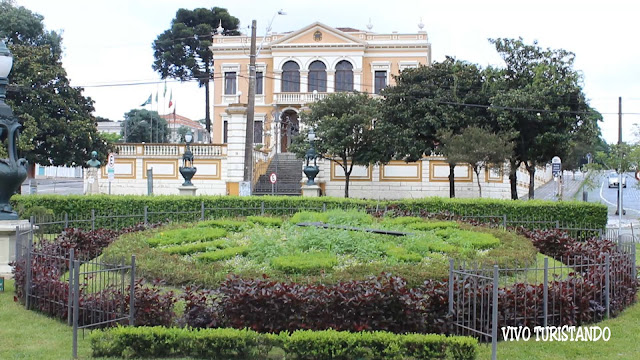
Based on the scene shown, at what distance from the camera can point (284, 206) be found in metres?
21.3

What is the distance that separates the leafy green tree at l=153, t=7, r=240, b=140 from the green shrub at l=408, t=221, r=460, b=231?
46238 mm

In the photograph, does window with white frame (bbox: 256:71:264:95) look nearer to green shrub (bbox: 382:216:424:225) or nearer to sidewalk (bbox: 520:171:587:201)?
sidewalk (bbox: 520:171:587:201)

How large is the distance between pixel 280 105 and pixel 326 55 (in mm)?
5383

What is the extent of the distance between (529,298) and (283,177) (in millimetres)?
30685

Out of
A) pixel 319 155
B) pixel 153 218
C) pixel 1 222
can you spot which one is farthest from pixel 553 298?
pixel 319 155

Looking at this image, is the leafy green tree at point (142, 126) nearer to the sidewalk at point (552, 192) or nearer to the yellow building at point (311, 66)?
the yellow building at point (311, 66)

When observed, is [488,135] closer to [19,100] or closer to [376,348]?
[376,348]

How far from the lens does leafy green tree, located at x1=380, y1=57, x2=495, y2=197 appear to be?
1282 inches

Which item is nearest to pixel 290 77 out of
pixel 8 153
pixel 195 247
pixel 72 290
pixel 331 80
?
pixel 331 80

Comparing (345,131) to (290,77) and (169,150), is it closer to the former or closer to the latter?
(169,150)

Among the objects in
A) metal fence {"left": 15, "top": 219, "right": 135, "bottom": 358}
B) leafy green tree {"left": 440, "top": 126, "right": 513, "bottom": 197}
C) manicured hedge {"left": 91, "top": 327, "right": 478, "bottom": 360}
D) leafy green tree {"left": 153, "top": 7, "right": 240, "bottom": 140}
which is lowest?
manicured hedge {"left": 91, "top": 327, "right": 478, "bottom": 360}

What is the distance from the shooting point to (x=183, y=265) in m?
11.9

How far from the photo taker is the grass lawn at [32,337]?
8.30 meters

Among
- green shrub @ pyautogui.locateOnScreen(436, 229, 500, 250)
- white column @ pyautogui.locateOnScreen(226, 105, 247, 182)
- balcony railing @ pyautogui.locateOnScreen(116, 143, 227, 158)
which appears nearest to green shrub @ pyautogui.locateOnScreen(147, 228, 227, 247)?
green shrub @ pyautogui.locateOnScreen(436, 229, 500, 250)
